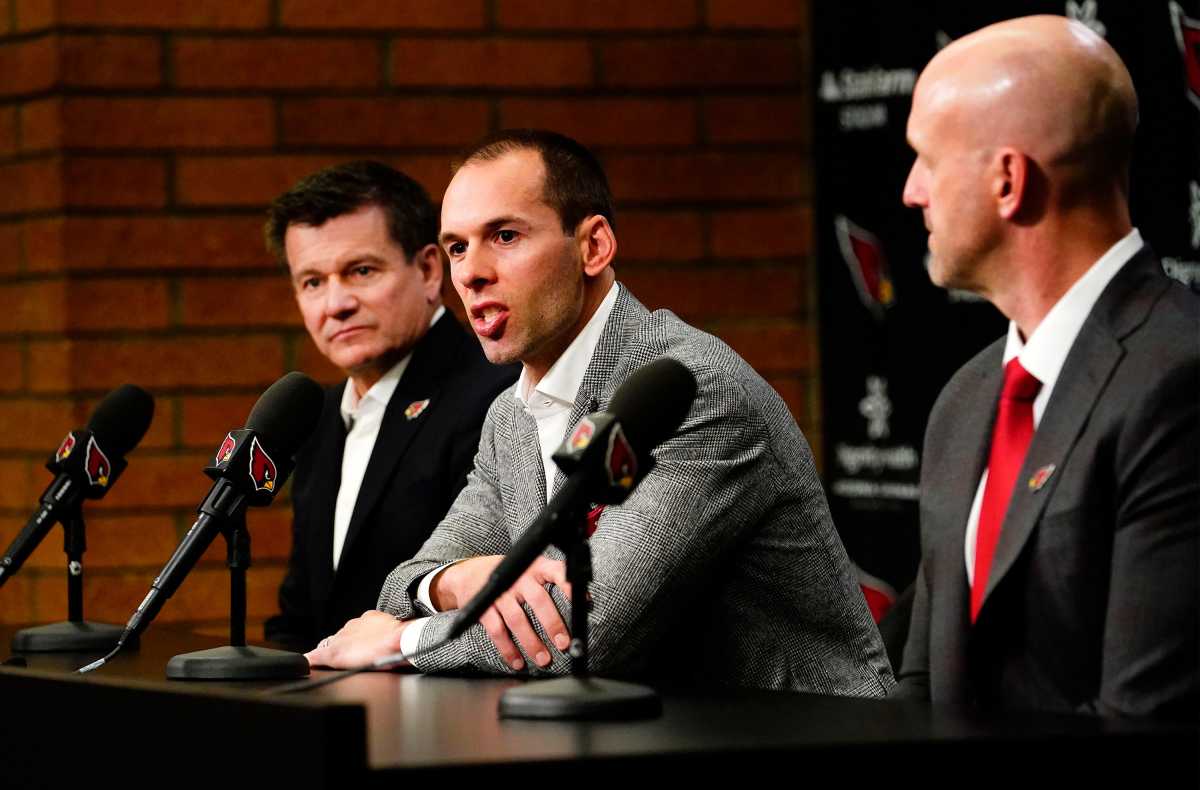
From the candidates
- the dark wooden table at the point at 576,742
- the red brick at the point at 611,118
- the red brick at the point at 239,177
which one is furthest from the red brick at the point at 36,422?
the dark wooden table at the point at 576,742

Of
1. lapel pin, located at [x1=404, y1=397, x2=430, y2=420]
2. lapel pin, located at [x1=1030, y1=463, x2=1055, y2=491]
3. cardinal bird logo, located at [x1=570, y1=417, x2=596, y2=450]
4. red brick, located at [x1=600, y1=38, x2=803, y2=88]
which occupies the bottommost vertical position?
lapel pin, located at [x1=1030, y1=463, x2=1055, y2=491]

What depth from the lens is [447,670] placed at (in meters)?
2.53

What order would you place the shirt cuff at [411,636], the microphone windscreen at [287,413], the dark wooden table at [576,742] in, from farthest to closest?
the shirt cuff at [411,636] → the microphone windscreen at [287,413] → the dark wooden table at [576,742]

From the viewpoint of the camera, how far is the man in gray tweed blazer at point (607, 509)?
8.23 ft

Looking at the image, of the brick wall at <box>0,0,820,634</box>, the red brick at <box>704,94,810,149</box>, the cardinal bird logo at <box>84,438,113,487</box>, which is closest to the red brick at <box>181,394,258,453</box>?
the brick wall at <box>0,0,820,634</box>

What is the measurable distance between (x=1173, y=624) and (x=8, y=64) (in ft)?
11.0

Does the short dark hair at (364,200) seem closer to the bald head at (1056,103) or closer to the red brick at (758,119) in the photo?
the red brick at (758,119)

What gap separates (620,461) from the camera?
194 cm

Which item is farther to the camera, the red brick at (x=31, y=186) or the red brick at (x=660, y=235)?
the red brick at (x=660, y=235)

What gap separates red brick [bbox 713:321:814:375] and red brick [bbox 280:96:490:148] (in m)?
0.78

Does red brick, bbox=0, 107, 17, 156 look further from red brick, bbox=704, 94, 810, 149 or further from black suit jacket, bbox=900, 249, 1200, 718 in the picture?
black suit jacket, bbox=900, 249, 1200, 718

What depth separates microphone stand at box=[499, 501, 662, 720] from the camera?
1.90 m

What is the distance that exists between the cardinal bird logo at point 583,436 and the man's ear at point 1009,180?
0.51 metres

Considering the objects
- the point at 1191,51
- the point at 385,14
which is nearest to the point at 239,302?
the point at 385,14
